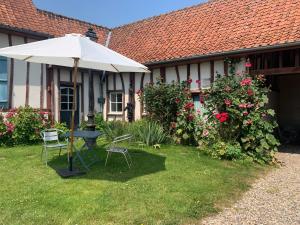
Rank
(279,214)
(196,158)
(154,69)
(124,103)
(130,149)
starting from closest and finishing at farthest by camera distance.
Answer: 1. (279,214)
2. (196,158)
3. (130,149)
4. (154,69)
5. (124,103)

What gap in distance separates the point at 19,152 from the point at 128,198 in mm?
4487

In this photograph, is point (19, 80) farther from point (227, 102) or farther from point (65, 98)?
point (227, 102)

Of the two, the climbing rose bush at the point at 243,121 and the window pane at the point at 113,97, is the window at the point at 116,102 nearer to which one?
the window pane at the point at 113,97

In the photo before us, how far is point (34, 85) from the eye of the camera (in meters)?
10.6

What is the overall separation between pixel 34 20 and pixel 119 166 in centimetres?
741

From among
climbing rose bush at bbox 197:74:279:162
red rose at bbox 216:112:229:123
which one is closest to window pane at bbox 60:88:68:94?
climbing rose bush at bbox 197:74:279:162

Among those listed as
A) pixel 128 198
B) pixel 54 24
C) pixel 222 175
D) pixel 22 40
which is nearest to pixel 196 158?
pixel 222 175

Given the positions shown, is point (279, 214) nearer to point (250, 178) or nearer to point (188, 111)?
point (250, 178)

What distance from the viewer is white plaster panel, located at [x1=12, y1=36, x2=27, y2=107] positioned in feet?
32.9

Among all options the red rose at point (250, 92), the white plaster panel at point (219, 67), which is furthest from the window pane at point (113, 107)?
the red rose at point (250, 92)

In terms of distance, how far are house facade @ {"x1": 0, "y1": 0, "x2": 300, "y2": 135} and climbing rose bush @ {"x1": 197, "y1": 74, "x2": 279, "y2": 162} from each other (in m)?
1.23

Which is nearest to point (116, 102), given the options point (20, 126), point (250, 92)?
point (20, 126)

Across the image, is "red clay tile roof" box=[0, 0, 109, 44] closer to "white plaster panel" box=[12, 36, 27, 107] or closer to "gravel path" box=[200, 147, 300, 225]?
"white plaster panel" box=[12, 36, 27, 107]

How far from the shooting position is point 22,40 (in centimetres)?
1027
